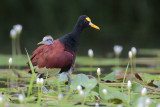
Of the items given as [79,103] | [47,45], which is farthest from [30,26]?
[79,103]

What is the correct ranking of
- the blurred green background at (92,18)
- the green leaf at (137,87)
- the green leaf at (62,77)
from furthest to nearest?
the blurred green background at (92,18) < the green leaf at (62,77) < the green leaf at (137,87)

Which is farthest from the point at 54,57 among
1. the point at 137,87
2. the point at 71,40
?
the point at 137,87

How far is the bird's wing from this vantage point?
4117 mm

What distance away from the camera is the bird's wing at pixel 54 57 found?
13.5 ft

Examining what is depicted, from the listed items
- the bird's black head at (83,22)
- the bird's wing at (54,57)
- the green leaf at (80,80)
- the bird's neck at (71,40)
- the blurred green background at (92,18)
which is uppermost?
the blurred green background at (92,18)

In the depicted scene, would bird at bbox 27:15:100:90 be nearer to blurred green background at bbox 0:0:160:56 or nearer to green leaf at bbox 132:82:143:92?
green leaf at bbox 132:82:143:92

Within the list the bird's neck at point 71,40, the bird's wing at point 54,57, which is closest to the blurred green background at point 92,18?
the bird's neck at point 71,40

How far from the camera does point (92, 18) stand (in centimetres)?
1258

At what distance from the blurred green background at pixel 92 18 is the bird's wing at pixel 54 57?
6447mm

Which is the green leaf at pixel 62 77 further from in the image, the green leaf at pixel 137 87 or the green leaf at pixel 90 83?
the green leaf at pixel 90 83

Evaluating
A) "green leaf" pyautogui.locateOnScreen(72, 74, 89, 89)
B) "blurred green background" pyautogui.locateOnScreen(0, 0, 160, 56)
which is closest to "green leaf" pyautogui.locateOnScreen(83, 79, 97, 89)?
"green leaf" pyautogui.locateOnScreen(72, 74, 89, 89)

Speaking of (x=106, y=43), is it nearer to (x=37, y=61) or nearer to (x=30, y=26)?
(x=30, y=26)

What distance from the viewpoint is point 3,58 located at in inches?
296

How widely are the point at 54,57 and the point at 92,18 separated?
28.1 ft
